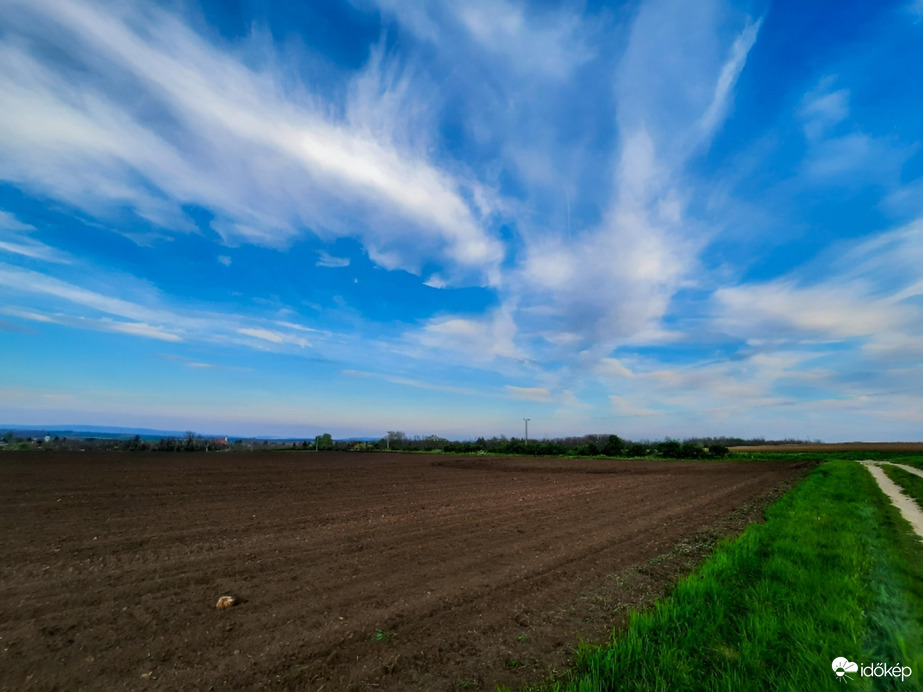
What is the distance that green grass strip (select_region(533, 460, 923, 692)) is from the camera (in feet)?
13.0

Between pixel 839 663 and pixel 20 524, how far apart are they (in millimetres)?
18012

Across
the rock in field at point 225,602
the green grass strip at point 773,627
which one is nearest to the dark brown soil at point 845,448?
the green grass strip at point 773,627

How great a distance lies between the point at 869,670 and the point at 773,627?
1.02 m

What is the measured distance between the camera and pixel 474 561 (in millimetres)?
8594

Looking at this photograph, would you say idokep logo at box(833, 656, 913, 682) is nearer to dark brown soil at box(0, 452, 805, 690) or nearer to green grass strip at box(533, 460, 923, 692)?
green grass strip at box(533, 460, 923, 692)

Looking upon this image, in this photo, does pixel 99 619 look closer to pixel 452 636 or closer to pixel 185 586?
pixel 185 586

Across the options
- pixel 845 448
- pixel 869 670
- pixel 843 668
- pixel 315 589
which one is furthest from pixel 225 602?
pixel 845 448

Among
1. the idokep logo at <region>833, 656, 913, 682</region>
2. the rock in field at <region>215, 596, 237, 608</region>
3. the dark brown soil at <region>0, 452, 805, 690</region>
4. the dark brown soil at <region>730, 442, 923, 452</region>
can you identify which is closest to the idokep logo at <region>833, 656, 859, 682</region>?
the idokep logo at <region>833, 656, 913, 682</region>

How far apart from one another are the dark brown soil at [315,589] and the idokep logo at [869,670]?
2416 millimetres

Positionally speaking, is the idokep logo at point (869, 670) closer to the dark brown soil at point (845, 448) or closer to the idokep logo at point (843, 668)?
the idokep logo at point (843, 668)

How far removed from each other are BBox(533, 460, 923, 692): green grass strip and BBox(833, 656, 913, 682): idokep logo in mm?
62

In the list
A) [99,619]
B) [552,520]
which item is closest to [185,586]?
[99,619]

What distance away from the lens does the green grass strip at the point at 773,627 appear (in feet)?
13.0

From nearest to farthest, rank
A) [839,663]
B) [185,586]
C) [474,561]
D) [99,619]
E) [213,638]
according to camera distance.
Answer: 1. [839,663]
2. [213,638]
3. [99,619]
4. [185,586]
5. [474,561]
